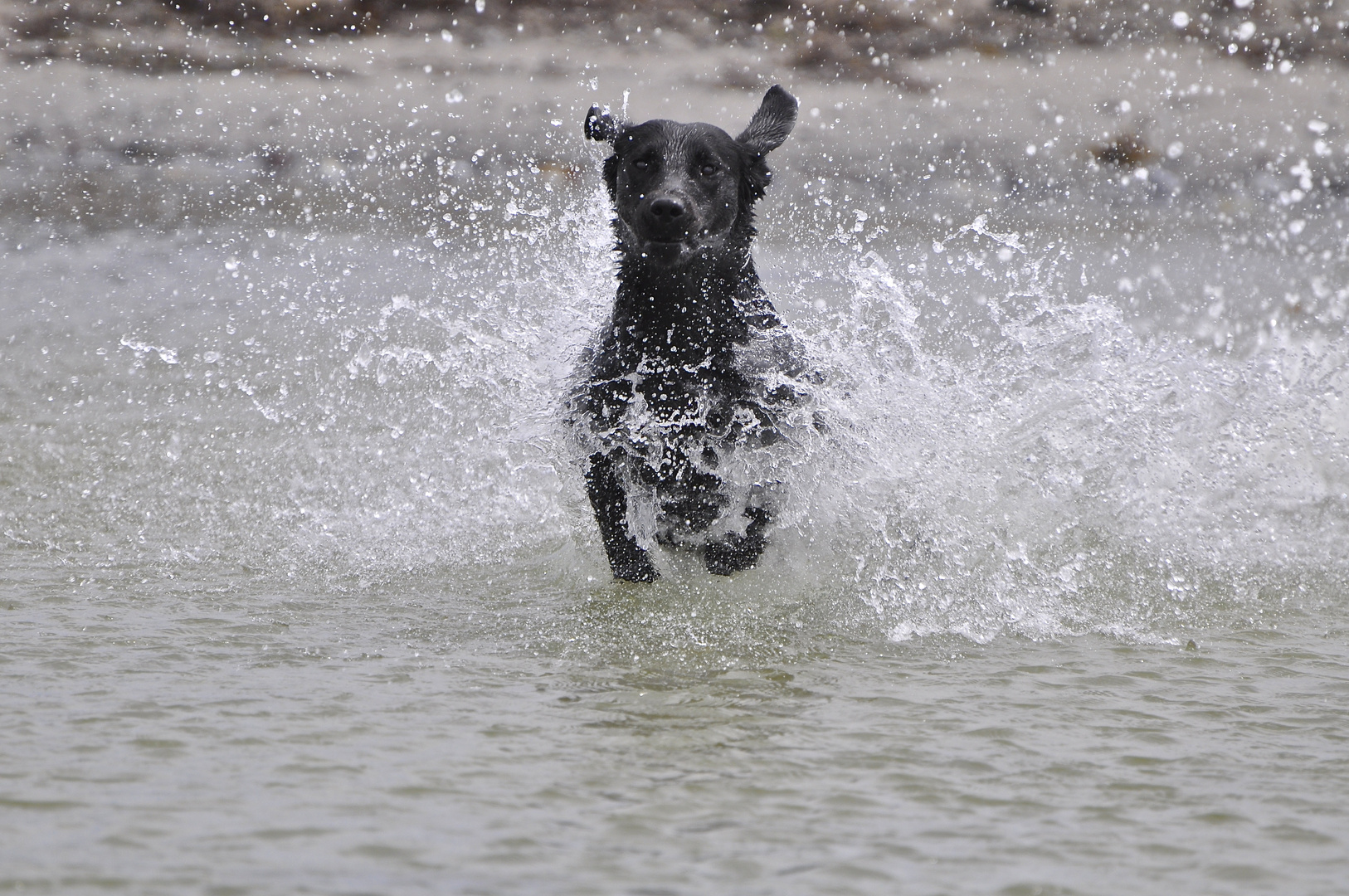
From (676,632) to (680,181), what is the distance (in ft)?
5.58

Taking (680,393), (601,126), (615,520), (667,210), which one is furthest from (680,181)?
(615,520)

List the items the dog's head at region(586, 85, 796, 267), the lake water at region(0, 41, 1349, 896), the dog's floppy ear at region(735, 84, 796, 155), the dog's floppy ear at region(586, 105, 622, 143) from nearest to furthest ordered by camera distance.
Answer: the lake water at region(0, 41, 1349, 896)
the dog's head at region(586, 85, 796, 267)
the dog's floppy ear at region(586, 105, 622, 143)
the dog's floppy ear at region(735, 84, 796, 155)

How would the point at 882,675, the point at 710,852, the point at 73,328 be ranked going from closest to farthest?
the point at 710,852 < the point at 882,675 < the point at 73,328

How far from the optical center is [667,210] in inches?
170

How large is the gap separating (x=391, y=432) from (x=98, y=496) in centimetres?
186

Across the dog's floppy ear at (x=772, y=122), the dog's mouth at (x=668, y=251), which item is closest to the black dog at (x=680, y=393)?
the dog's mouth at (x=668, y=251)

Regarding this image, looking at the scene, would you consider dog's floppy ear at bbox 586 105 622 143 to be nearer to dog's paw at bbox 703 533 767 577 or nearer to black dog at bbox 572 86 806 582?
black dog at bbox 572 86 806 582

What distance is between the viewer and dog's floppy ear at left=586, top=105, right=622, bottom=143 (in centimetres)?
505

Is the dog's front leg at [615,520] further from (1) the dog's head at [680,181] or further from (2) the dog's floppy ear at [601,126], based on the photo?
(2) the dog's floppy ear at [601,126]

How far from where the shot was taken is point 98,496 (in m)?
5.42

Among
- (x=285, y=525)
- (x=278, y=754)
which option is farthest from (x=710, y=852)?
(x=285, y=525)

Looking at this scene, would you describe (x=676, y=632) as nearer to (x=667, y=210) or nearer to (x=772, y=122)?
(x=667, y=210)

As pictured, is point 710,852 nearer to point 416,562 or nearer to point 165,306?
point 416,562

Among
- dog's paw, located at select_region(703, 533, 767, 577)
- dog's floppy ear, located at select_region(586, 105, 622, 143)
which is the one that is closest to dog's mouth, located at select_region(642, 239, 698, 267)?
dog's floppy ear, located at select_region(586, 105, 622, 143)
